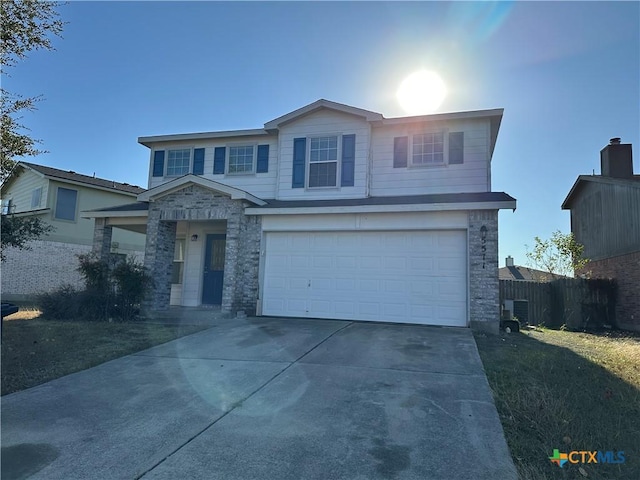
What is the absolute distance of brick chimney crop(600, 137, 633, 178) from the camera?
711 inches

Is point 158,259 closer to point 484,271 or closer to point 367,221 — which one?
point 367,221

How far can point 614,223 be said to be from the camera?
53.6ft

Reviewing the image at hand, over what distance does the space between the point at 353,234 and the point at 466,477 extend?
8316 millimetres

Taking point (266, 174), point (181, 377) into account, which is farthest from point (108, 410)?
point (266, 174)

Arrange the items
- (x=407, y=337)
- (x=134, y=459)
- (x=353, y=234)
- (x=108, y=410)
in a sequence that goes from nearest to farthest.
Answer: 1. (x=134, y=459)
2. (x=108, y=410)
3. (x=407, y=337)
4. (x=353, y=234)

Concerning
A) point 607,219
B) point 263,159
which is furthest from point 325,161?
point 607,219

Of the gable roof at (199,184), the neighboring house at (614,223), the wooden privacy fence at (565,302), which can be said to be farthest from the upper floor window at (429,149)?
the neighboring house at (614,223)

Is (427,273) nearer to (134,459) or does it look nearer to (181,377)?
(181,377)

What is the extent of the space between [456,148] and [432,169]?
2.83 ft

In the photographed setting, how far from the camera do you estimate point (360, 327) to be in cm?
998

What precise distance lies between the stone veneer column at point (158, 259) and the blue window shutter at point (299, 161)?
13.4ft

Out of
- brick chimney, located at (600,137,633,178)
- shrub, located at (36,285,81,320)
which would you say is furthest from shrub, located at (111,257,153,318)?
brick chimney, located at (600,137,633,178)

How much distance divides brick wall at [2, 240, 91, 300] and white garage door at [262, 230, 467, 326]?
12.4 metres

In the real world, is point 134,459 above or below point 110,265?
below
